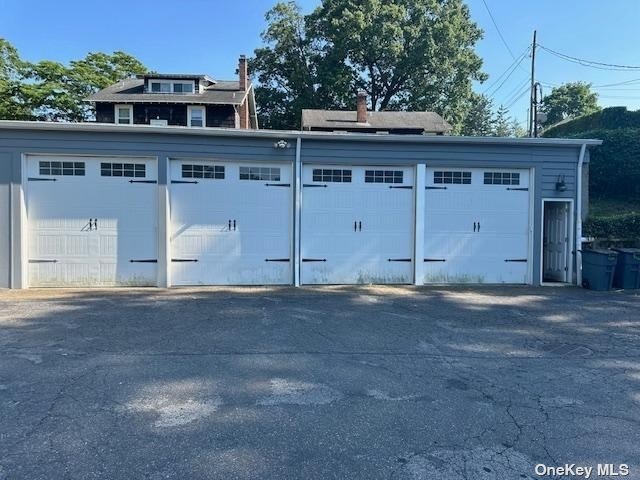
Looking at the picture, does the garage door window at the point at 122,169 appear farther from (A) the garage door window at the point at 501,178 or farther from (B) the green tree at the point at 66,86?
(B) the green tree at the point at 66,86

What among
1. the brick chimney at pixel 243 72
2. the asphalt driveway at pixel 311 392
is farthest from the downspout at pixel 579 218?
the brick chimney at pixel 243 72

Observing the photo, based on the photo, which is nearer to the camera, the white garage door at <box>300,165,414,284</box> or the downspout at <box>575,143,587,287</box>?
the white garage door at <box>300,165,414,284</box>

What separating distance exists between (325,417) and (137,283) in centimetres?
663

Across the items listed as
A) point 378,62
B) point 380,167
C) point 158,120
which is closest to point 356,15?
point 378,62

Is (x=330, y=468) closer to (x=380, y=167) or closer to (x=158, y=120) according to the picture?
(x=380, y=167)

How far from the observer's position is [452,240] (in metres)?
9.45

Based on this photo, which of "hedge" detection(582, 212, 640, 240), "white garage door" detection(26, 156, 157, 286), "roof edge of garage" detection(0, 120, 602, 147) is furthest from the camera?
"hedge" detection(582, 212, 640, 240)

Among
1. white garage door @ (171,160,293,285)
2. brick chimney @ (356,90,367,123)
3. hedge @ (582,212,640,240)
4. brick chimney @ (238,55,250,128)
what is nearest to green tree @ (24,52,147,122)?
brick chimney @ (238,55,250,128)

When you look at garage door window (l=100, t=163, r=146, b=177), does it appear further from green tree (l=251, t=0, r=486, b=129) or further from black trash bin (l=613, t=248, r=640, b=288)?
green tree (l=251, t=0, r=486, b=129)

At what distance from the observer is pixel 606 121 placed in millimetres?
15055

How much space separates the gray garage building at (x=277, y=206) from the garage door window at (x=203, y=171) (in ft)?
0.09

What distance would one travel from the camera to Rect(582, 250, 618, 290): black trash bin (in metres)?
8.78

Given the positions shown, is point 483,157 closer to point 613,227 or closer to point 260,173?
point 613,227

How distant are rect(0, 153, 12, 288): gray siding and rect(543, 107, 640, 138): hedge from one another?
16.2 m
